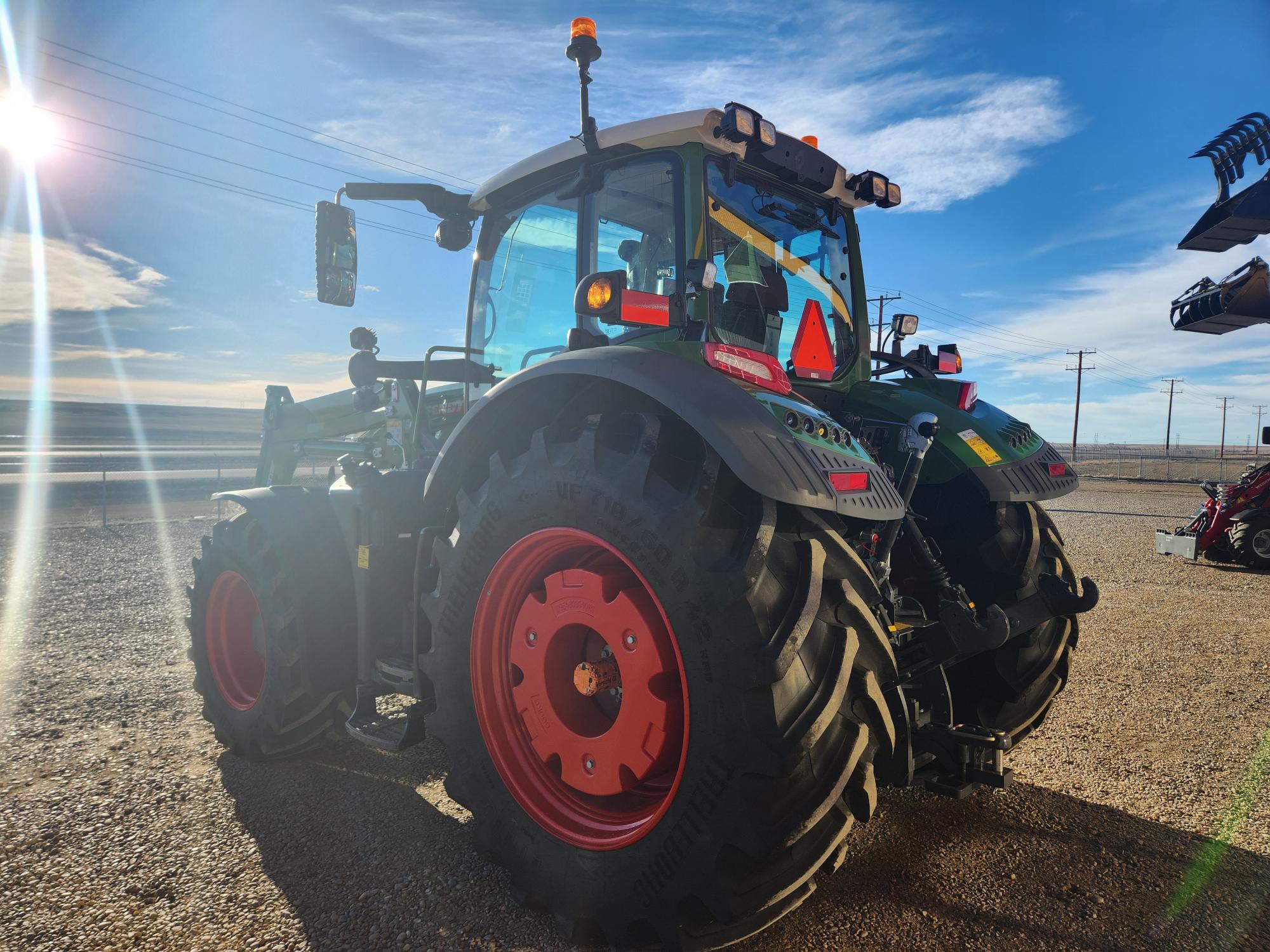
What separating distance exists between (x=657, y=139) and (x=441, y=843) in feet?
8.72

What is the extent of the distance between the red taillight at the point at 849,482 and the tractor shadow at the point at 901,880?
1.29m

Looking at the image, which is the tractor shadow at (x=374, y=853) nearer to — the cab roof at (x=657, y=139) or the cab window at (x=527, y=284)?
the cab window at (x=527, y=284)

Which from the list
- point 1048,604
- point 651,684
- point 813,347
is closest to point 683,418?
point 651,684

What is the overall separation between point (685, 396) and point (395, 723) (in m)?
2.09

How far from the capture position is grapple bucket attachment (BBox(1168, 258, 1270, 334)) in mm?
4324

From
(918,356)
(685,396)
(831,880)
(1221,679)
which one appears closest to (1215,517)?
(1221,679)

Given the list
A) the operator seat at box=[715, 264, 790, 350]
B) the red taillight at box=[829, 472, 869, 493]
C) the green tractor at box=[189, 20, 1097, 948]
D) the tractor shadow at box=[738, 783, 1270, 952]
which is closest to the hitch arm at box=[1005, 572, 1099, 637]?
the green tractor at box=[189, 20, 1097, 948]

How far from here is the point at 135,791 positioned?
314 centimetres

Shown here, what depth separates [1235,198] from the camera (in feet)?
13.0

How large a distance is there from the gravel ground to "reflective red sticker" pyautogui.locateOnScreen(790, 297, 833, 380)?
5.78 feet

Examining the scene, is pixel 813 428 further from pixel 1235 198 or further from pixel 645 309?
pixel 1235 198

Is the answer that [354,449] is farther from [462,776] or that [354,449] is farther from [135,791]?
[462,776]

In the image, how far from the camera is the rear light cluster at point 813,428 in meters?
2.07

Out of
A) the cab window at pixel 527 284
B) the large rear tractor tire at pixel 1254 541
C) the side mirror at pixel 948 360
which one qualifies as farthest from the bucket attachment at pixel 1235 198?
the large rear tractor tire at pixel 1254 541
